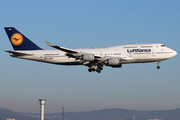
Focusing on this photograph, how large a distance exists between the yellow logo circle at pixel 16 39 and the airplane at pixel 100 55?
2.91m

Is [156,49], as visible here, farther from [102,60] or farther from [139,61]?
[102,60]

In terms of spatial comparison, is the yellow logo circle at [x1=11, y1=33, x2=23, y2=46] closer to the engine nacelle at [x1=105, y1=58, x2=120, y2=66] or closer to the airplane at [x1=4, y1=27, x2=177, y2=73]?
the airplane at [x1=4, y1=27, x2=177, y2=73]

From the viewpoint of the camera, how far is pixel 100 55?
5050 centimetres

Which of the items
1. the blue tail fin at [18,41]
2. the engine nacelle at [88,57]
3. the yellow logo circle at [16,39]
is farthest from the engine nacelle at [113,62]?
the yellow logo circle at [16,39]

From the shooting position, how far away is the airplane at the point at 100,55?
49031mm

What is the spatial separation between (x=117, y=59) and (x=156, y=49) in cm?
735

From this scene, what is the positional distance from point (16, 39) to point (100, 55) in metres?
19.4

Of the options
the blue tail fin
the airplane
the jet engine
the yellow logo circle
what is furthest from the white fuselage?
the yellow logo circle

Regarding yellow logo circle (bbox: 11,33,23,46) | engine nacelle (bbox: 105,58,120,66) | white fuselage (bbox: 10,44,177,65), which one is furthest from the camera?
yellow logo circle (bbox: 11,33,23,46)

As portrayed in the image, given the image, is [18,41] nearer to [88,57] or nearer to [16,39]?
[16,39]

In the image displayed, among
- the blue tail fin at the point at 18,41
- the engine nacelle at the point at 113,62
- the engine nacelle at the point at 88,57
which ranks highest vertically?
the blue tail fin at the point at 18,41

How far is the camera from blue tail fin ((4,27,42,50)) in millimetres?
56625

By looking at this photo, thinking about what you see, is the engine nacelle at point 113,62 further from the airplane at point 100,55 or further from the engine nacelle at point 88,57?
the engine nacelle at point 88,57

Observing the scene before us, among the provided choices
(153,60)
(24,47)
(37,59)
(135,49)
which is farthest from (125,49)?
(24,47)
